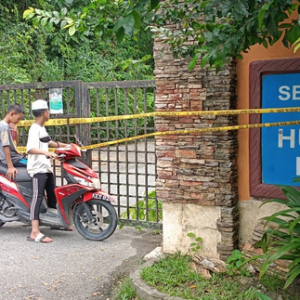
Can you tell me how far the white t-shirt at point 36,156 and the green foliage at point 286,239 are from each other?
9.63 ft

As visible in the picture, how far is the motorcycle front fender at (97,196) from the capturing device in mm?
5652

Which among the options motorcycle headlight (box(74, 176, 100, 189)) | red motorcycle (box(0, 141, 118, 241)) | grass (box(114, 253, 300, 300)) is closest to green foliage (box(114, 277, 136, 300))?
grass (box(114, 253, 300, 300))

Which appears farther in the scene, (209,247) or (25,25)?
A: (25,25)

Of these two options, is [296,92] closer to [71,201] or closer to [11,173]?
[71,201]

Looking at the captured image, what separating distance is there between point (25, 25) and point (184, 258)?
12.2m

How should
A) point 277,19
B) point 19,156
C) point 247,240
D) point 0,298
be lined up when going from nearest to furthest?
1. point 277,19
2. point 0,298
3. point 247,240
4. point 19,156

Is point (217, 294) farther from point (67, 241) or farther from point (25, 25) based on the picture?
point (25, 25)

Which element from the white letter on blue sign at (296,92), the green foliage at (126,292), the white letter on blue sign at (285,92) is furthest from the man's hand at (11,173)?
the white letter on blue sign at (296,92)

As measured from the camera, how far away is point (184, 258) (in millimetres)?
4746

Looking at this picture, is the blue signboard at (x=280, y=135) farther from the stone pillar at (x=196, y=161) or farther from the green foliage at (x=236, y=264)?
the green foliage at (x=236, y=264)

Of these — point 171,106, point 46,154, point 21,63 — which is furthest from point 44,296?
point 21,63

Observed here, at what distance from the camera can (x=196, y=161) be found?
4.70m

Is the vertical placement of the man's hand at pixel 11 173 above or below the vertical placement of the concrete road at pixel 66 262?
above

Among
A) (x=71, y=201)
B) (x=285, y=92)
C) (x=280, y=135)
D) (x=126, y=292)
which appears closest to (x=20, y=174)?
(x=71, y=201)
